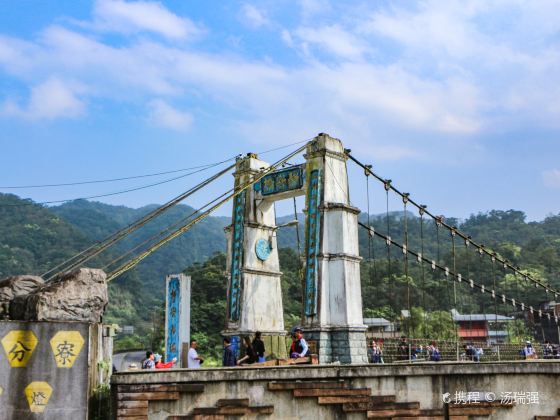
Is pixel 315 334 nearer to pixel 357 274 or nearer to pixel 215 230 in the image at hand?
pixel 357 274

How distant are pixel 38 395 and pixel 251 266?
10.7 m

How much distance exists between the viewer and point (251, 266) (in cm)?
1786

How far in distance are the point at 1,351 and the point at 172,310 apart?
4.01m

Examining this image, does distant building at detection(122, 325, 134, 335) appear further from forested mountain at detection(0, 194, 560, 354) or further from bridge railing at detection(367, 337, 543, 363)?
bridge railing at detection(367, 337, 543, 363)

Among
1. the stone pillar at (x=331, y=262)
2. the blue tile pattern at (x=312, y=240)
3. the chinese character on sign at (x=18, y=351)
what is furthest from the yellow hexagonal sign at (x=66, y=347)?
the blue tile pattern at (x=312, y=240)

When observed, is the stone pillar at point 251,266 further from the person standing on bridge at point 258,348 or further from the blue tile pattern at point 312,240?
the person standing on bridge at point 258,348

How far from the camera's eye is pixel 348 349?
15062 mm

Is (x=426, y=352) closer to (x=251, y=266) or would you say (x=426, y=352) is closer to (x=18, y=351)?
(x=251, y=266)

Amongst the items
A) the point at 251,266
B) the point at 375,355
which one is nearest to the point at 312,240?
the point at 251,266

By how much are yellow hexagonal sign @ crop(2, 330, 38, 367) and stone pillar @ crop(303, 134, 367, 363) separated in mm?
8720

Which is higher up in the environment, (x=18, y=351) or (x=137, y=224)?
(x=137, y=224)

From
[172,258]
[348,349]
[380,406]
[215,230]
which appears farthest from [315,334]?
[215,230]

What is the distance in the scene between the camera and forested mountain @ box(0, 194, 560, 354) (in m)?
46.2

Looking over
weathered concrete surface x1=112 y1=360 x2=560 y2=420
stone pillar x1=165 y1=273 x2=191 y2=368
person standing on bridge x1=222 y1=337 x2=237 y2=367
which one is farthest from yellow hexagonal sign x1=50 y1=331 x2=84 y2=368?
person standing on bridge x1=222 y1=337 x2=237 y2=367
